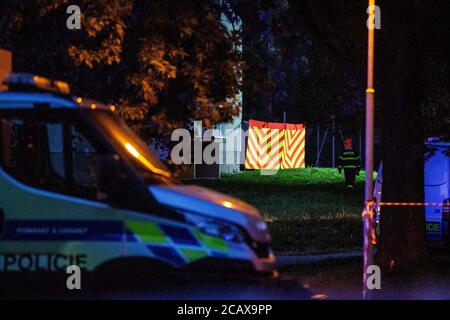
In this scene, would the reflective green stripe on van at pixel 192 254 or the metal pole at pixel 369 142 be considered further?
the metal pole at pixel 369 142

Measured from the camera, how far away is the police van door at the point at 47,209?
711 cm

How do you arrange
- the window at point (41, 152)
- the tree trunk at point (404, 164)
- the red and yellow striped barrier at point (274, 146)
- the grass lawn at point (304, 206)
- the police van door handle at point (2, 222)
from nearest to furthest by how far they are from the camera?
the police van door handle at point (2, 222) < the window at point (41, 152) < the tree trunk at point (404, 164) < the grass lawn at point (304, 206) < the red and yellow striped barrier at point (274, 146)

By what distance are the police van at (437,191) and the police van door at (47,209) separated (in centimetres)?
772

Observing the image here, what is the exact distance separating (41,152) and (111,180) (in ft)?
2.90

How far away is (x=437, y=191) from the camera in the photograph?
47.6ft

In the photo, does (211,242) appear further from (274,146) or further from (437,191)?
(274,146)

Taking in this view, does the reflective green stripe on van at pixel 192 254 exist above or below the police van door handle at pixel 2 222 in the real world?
below

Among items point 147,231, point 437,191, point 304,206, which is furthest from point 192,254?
point 304,206

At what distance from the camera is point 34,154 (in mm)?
7480

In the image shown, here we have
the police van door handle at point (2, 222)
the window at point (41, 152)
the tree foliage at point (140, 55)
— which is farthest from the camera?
the tree foliage at point (140, 55)

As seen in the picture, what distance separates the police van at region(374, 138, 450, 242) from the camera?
14.1 meters

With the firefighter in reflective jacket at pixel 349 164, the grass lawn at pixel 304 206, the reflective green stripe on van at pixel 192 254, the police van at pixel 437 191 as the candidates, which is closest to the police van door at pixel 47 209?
the reflective green stripe on van at pixel 192 254
